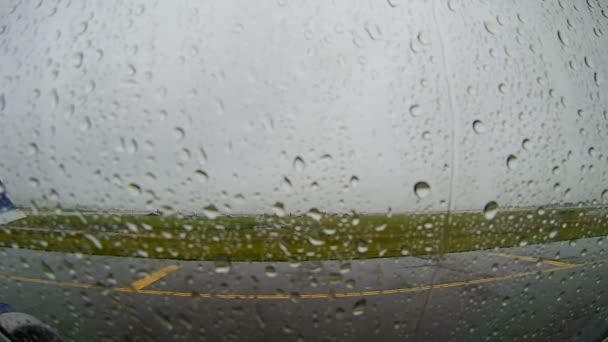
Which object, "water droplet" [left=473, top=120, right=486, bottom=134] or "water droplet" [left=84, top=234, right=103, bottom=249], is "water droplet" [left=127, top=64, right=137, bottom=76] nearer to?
"water droplet" [left=84, top=234, right=103, bottom=249]

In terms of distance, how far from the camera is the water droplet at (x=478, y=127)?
1.27 metres

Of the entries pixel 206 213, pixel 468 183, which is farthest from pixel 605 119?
pixel 206 213

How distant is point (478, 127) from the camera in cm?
127

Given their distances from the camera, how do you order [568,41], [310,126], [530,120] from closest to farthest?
[310,126] < [530,120] < [568,41]

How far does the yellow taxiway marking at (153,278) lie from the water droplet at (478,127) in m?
1.29

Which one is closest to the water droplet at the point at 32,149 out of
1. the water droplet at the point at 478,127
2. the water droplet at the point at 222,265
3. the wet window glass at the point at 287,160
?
the wet window glass at the point at 287,160

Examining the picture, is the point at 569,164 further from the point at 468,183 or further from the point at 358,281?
the point at 358,281

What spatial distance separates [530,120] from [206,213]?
1233mm

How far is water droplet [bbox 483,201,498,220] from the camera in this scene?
1.28 metres

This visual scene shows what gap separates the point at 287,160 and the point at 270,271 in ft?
1.69

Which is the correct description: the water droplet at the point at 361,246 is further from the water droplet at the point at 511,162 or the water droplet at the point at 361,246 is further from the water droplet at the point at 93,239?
the water droplet at the point at 93,239

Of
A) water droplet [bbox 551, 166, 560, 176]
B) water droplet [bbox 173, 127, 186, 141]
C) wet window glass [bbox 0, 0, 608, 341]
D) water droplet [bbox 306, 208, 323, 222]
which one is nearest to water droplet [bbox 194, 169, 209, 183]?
wet window glass [bbox 0, 0, 608, 341]

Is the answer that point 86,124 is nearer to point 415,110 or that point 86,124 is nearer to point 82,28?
point 82,28

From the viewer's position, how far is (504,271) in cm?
148
